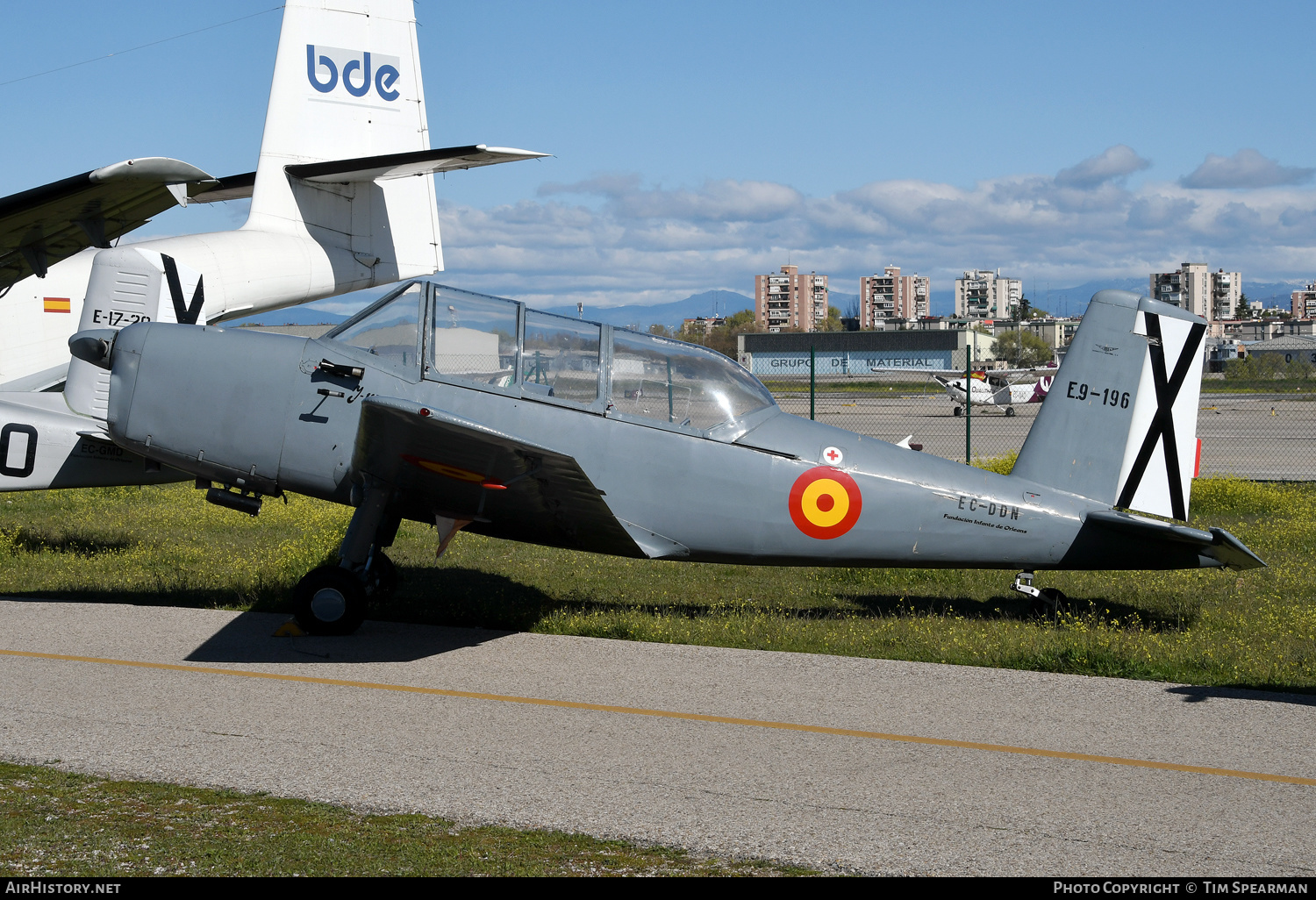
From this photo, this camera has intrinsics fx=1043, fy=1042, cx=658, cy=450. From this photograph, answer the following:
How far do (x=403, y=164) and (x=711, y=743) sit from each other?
9572mm

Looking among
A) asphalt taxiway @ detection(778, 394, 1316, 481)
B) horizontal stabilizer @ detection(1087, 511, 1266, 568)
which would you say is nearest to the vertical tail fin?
horizontal stabilizer @ detection(1087, 511, 1266, 568)

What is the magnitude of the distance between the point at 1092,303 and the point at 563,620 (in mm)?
4569

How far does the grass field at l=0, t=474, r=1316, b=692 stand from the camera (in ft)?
23.3

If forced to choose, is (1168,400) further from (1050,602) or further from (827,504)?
(827,504)

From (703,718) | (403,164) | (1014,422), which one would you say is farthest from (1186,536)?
(1014,422)

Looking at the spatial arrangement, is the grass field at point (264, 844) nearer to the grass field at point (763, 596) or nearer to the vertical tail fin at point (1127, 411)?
the grass field at point (763, 596)

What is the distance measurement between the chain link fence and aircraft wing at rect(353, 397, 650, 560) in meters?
4.79

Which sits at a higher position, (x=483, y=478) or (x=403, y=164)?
(x=403, y=164)

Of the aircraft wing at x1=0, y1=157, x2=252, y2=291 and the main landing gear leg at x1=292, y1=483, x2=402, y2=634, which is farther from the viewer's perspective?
the aircraft wing at x1=0, y1=157, x2=252, y2=291

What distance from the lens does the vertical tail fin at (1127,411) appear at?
7383 millimetres

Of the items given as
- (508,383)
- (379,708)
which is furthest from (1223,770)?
(508,383)

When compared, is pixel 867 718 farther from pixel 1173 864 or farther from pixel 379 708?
pixel 379 708

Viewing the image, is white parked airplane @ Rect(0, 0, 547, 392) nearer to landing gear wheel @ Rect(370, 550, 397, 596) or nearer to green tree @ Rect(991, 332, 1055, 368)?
landing gear wheel @ Rect(370, 550, 397, 596)

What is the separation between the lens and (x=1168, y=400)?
291 inches
